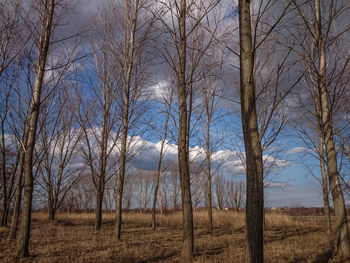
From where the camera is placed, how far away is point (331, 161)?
20.9 feet

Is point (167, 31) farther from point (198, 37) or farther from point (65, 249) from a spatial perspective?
point (65, 249)

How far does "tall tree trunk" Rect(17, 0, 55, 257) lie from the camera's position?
550cm

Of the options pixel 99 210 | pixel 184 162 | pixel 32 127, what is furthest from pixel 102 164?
pixel 184 162

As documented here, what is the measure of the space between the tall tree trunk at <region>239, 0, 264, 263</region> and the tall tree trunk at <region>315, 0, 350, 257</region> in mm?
3383

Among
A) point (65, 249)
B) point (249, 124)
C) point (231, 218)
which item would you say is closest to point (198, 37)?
point (249, 124)

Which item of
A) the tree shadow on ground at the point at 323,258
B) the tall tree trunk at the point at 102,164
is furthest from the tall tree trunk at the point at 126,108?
the tree shadow on ground at the point at 323,258

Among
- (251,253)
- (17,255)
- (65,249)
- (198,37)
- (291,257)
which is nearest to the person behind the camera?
(251,253)

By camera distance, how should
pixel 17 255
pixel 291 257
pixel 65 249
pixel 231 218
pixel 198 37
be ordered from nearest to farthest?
pixel 17 255, pixel 291 257, pixel 65 249, pixel 198 37, pixel 231 218

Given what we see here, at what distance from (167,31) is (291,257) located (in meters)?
6.00

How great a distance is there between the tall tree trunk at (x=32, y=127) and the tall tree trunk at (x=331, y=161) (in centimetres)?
635

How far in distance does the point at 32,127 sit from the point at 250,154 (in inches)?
196

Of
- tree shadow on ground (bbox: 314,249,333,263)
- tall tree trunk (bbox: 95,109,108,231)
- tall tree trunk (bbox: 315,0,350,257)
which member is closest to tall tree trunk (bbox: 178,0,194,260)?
tree shadow on ground (bbox: 314,249,333,263)

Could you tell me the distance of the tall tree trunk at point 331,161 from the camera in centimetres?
603

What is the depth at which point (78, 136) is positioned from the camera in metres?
14.0
